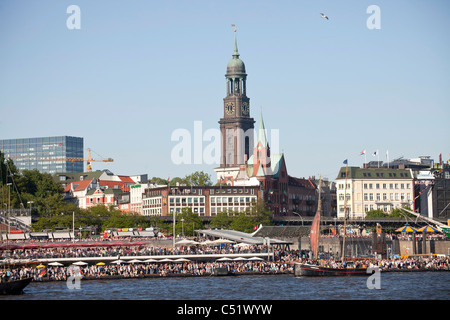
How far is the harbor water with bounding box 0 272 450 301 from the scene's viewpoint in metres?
84.8

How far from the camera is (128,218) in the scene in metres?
185

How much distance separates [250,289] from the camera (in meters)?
94.3

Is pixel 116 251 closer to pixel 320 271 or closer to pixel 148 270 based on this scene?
pixel 148 270

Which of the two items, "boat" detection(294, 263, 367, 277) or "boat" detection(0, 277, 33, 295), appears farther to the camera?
"boat" detection(294, 263, 367, 277)

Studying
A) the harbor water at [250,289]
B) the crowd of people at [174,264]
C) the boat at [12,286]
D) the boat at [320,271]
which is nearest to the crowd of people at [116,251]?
the crowd of people at [174,264]

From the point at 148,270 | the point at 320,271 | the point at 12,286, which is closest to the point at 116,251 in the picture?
the point at 148,270

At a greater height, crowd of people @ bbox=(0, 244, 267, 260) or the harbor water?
crowd of people @ bbox=(0, 244, 267, 260)

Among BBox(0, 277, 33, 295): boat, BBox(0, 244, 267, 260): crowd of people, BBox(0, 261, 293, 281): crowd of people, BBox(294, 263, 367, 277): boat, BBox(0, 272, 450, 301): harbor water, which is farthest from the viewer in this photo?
BBox(0, 244, 267, 260): crowd of people

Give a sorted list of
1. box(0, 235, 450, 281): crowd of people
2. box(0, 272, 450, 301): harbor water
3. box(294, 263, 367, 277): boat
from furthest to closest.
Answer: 1. box(294, 263, 367, 277): boat
2. box(0, 235, 450, 281): crowd of people
3. box(0, 272, 450, 301): harbor water

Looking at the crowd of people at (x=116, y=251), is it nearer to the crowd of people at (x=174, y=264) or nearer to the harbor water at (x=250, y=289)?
the crowd of people at (x=174, y=264)

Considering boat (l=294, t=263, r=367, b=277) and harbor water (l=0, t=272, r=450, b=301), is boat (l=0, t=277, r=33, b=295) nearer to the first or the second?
harbor water (l=0, t=272, r=450, b=301)

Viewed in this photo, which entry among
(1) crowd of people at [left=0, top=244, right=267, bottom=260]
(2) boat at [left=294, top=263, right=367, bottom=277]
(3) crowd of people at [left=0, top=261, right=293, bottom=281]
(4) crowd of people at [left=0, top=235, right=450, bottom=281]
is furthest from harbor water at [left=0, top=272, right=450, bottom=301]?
(1) crowd of people at [left=0, top=244, right=267, bottom=260]
